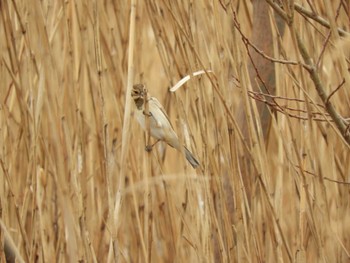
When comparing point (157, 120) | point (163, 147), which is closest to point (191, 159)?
point (157, 120)

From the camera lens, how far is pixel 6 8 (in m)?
1.13

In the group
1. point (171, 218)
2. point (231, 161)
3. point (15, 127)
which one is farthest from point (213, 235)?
point (15, 127)

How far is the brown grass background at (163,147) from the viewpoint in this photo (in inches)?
40.8

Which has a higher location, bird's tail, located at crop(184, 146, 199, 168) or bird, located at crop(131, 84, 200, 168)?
bird, located at crop(131, 84, 200, 168)

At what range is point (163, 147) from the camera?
1847 millimetres

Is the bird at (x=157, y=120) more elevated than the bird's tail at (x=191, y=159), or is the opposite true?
→ the bird at (x=157, y=120)

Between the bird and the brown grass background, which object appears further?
the bird

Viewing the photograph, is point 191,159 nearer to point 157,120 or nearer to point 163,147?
point 157,120

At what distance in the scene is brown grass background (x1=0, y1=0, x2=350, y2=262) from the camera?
1.04 meters

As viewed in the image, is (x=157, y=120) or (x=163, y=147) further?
(x=163, y=147)

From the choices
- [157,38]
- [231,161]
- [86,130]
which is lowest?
[231,161]

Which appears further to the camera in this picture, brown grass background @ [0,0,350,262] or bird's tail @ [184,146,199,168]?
bird's tail @ [184,146,199,168]

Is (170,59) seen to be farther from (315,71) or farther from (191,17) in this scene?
(315,71)

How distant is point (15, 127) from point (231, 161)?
72 centimetres
